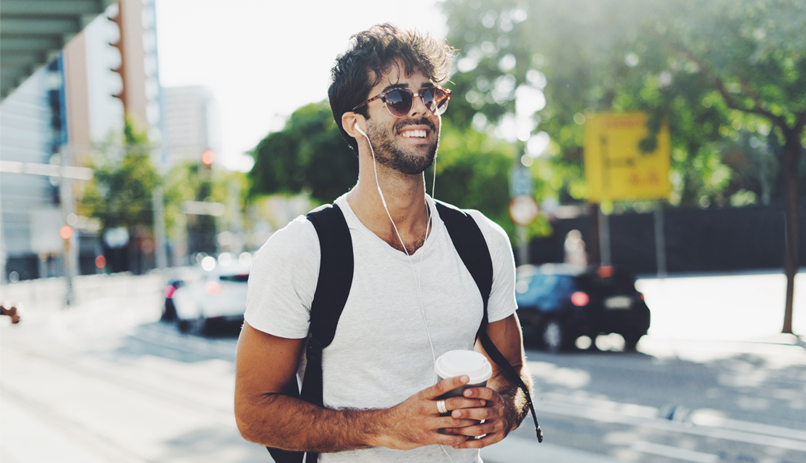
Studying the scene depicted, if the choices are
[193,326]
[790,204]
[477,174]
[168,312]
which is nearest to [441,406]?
[790,204]

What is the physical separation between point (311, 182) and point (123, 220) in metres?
31.1

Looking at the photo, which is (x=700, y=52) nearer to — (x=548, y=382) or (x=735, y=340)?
(x=735, y=340)

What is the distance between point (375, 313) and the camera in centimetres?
162

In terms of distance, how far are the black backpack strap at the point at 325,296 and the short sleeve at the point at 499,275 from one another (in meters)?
0.44

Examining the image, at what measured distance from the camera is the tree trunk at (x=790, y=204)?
10.5 m

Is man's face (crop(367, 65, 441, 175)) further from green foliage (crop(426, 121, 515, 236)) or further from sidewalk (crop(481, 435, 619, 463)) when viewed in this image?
green foliage (crop(426, 121, 515, 236))

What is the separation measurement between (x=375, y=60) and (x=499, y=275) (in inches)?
27.9

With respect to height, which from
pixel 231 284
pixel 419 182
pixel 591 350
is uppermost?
pixel 419 182

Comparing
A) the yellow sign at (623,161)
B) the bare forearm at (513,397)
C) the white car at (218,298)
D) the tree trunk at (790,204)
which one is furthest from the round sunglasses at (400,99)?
the white car at (218,298)

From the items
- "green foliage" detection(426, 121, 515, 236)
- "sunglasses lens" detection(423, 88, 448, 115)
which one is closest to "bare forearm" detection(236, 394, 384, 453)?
"sunglasses lens" detection(423, 88, 448, 115)

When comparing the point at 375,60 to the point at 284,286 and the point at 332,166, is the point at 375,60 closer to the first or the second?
the point at 284,286

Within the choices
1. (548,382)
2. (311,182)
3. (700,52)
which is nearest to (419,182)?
(548,382)

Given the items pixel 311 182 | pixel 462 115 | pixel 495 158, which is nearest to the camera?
pixel 462 115

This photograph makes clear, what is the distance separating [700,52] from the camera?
33.0 feet
